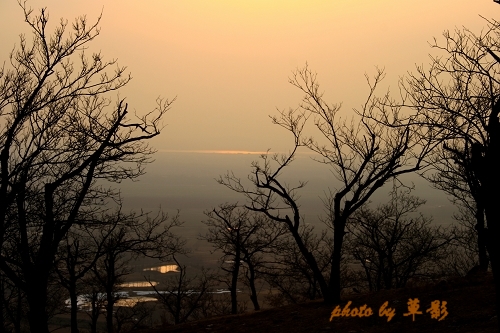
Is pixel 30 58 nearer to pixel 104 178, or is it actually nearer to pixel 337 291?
pixel 104 178

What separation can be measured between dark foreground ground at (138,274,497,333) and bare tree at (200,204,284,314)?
1148 centimetres

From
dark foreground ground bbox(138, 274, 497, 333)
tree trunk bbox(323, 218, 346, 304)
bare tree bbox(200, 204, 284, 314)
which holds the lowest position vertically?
dark foreground ground bbox(138, 274, 497, 333)

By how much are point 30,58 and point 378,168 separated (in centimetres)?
961

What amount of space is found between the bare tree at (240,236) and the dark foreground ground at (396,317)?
37.7 ft

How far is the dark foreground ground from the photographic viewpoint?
30.8 ft

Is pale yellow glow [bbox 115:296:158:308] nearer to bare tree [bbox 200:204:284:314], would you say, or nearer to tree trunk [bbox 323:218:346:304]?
bare tree [bbox 200:204:284:314]

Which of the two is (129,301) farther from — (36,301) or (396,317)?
(396,317)

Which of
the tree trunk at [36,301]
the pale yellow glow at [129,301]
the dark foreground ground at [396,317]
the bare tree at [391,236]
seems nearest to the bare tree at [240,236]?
the bare tree at [391,236]

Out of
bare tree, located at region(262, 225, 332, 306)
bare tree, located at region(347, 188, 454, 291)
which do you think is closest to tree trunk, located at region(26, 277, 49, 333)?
bare tree, located at region(262, 225, 332, 306)

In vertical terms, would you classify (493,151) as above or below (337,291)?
above

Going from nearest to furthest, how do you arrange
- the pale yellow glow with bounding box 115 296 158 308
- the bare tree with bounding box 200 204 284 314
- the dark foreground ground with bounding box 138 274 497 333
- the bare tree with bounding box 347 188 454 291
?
the dark foreground ground with bounding box 138 274 497 333 < the bare tree with bounding box 200 204 284 314 < the bare tree with bounding box 347 188 454 291 < the pale yellow glow with bounding box 115 296 158 308

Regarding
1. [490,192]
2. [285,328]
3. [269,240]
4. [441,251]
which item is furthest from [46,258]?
[441,251]

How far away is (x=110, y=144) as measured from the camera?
33.1 feet

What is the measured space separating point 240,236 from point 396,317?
15.4m
